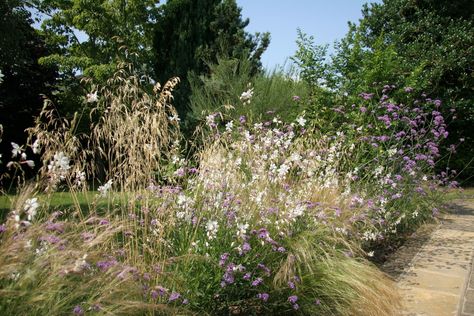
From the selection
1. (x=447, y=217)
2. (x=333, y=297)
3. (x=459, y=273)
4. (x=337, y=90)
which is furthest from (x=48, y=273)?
(x=447, y=217)

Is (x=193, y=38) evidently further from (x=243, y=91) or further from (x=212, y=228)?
(x=212, y=228)

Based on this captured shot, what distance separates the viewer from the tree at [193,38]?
11375mm

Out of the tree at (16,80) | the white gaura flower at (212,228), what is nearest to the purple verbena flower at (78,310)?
the white gaura flower at (212,228)

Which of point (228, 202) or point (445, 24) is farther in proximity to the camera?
point (445, 24)

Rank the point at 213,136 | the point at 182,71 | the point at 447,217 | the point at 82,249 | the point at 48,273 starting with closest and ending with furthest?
the point at 48,273, the point at 82,249, the point at 213,136, the point at 447,217, the point at 182,71

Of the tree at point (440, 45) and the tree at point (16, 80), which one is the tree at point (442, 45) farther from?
the tree at point (16, 80)

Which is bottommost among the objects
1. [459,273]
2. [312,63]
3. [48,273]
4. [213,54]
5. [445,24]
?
[459,273]

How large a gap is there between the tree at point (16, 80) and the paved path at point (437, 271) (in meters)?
9.27

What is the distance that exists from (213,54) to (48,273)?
10822 mm

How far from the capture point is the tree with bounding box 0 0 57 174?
10.8 meters

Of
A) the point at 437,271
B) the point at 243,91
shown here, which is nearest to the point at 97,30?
the point at 243,91

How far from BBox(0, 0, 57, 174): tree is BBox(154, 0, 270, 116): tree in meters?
3.74

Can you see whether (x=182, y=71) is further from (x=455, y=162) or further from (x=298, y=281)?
(x=298, y=281)

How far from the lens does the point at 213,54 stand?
470 inches
